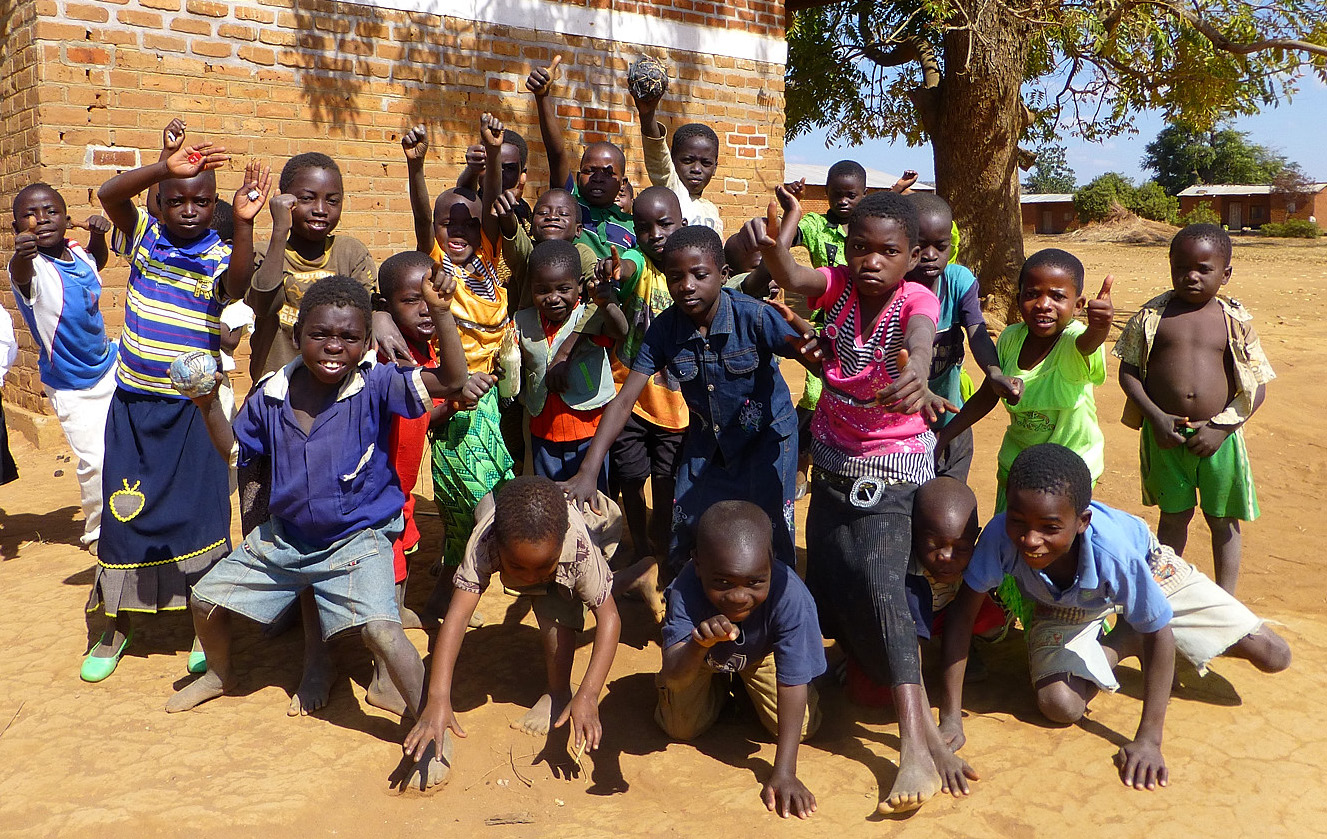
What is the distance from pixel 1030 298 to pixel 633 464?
1.66 metres

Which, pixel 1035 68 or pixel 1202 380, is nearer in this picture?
pixel 1202 380

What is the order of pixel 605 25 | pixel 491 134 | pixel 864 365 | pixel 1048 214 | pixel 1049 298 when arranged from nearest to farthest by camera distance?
pixel 864 365 < pixel 1049 298 < pixel 491 134 < pixel 605 25 < pixel 1048 214

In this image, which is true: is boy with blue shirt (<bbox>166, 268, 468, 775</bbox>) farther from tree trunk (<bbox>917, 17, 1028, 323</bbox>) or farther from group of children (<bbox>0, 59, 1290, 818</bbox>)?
tree trunk (<bbox>917, 17, 1028, 323</bbox>)

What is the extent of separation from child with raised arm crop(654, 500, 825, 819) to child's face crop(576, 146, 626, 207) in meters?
1.97

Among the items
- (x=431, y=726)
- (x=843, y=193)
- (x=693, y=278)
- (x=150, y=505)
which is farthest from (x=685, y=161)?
(x=431, y=726)

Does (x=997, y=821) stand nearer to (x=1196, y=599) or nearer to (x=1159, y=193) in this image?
(x=1196, y=599)

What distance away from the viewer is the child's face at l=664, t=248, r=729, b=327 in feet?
10.5

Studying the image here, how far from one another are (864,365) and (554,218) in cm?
155

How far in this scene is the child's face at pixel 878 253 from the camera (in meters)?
3.01

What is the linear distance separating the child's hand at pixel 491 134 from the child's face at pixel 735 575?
1968 millimetres

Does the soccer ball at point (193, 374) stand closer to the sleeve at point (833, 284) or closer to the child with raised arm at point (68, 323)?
the child with raised arm at point (68, 323)

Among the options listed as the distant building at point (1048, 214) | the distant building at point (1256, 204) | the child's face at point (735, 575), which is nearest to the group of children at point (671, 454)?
the child's face at point (735, 575)

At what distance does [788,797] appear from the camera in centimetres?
278

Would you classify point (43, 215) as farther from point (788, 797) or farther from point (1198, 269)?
point (1198, 269)
